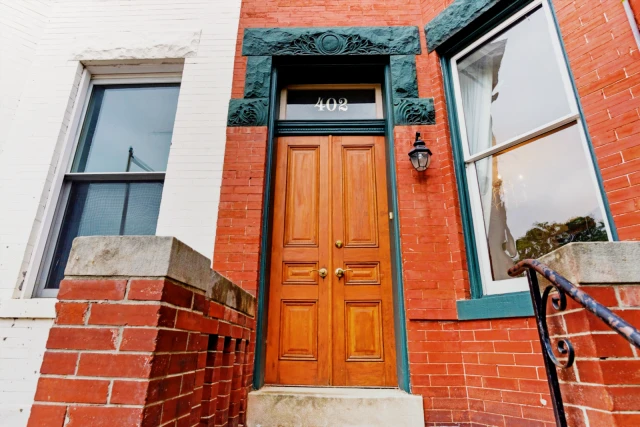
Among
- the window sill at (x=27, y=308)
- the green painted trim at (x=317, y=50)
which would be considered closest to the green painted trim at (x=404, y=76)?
the green painted trim at (x=317, y=50)

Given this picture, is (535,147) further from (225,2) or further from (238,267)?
(225,2)

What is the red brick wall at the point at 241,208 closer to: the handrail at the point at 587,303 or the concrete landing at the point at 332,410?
the concrete landing at the point at 332,410

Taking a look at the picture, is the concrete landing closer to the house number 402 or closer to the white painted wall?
the white painted wall

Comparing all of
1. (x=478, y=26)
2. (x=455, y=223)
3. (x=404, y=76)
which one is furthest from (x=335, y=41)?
(x=455, y=223)

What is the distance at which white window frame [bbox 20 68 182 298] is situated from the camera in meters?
3.28

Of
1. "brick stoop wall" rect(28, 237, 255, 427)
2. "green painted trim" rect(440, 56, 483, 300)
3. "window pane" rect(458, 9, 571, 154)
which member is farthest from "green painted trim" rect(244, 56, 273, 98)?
"brick stoop wall" rect(28, 237, 255, 427)

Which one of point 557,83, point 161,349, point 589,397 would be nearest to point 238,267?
point 161,349

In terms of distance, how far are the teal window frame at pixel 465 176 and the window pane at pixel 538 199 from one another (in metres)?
0.11

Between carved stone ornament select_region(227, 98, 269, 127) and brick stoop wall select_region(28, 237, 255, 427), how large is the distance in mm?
2261

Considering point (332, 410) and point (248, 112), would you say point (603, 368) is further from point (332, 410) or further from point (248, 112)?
point (248, 112)

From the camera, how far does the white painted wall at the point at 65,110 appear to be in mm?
3023

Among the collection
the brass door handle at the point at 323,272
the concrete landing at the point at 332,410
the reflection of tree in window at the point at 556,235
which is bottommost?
the concrete landing at the point at 332,410

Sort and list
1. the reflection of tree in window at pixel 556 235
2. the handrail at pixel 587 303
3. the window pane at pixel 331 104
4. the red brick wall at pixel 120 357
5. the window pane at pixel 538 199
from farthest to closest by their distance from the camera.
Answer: the window pane at pixel 331 104, the window pane at pixel 538 199, the reflection of tree in window at pixel 556 235, the red brick wall at pixel 120 357, the handrail at pixel 587 303

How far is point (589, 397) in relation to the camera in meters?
1.40
